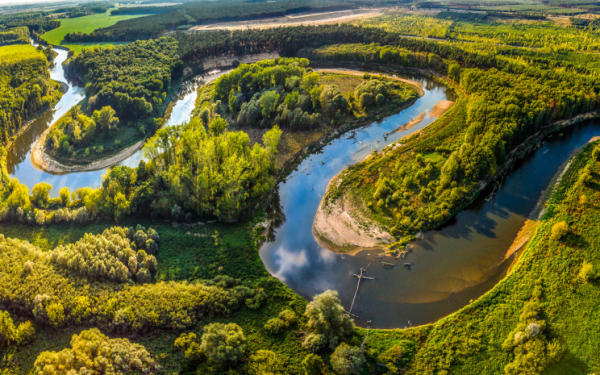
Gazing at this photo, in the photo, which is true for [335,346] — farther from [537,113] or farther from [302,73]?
[302,73]

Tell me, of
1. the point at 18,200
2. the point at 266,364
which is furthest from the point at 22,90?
the point at 266,364

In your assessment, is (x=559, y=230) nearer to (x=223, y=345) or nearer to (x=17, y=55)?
(x=223, y=345)

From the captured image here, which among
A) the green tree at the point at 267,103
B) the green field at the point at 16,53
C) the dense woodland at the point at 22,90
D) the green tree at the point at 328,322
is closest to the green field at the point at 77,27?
the green field at the point at 16,53

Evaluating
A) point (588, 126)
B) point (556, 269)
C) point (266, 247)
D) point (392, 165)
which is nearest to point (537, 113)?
point (588, 126)

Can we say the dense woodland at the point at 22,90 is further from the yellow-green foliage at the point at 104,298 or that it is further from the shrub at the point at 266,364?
the shrub at the point at 266,364

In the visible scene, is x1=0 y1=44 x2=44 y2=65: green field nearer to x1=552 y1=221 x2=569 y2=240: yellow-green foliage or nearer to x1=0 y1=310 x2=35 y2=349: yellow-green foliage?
x1=0 y1=310 x2=35 y2=349: yellow-green foliage

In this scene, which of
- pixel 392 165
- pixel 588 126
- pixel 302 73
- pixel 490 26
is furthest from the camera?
pixel 490 26

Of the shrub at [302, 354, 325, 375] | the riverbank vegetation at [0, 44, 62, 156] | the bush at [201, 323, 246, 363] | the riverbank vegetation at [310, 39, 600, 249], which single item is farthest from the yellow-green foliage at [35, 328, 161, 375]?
the riverbank vegetation at [0, 44, 62, 156]
